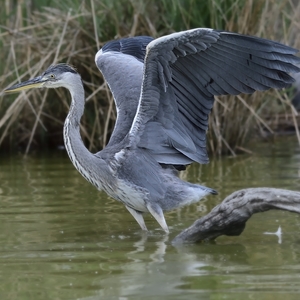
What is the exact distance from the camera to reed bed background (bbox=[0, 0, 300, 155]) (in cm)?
860

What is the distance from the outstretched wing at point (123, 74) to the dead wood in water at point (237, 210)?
113 cm

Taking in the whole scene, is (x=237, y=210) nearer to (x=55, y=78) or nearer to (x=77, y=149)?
(x=77, y=149)

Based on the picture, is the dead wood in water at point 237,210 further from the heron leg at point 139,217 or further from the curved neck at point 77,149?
the curved neck at point 77,149

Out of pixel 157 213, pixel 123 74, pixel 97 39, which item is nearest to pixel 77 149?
pixel 157 213

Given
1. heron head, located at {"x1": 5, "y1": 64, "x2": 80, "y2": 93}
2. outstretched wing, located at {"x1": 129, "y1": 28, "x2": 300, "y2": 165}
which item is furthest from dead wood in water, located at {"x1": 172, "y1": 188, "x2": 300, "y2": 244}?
heron head, located at {"x1": 5, "y1": 64, "x2": 80, "y2": 93}

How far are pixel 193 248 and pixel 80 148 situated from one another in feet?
4.18

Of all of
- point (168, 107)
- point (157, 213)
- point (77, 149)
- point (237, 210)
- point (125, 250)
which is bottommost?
point (125, 250)

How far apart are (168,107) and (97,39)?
270cm

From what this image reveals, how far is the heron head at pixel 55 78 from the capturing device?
636 cm

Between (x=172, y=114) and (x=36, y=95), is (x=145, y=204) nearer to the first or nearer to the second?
(x=172, y=114)

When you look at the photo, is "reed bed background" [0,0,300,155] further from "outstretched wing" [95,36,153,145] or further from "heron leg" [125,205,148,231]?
"heron leg" [125,205,148,231]

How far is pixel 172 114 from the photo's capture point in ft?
19.8

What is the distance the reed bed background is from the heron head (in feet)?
6.87

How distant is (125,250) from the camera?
5461 millimetres
